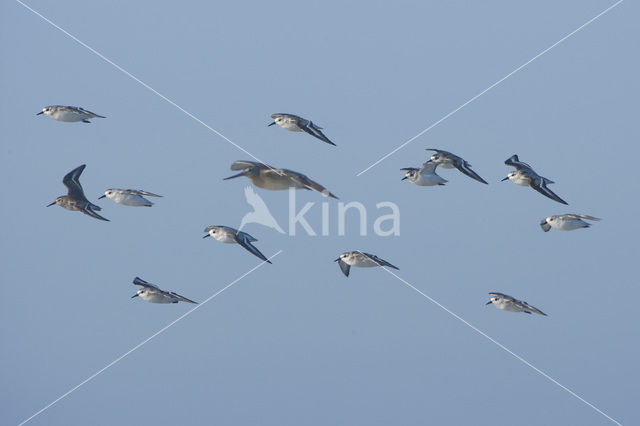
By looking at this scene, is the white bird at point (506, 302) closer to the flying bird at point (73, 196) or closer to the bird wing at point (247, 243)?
the bird wing at point (247, 243)

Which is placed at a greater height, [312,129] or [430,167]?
[430,167]

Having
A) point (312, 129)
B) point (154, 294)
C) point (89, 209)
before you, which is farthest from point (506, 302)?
point (89, 209)

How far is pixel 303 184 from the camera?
38.8m

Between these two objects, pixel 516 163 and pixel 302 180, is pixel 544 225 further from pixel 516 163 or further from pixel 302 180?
pixel 302 180

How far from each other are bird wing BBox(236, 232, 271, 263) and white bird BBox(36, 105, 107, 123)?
7852 millimetres

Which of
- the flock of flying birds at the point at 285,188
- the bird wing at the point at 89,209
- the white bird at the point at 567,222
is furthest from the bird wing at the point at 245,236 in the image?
the white bird at the point at 567,222

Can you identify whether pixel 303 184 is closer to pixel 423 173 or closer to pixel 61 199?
pixel 423 173

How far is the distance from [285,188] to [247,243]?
2.99 metres

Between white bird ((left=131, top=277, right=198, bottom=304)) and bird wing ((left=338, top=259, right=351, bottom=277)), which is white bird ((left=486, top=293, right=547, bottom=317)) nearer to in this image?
bird wing ((left=338, top=259, right=351, bottom=277))

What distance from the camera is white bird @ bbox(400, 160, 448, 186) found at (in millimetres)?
47875

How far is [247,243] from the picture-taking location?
42.3 metres

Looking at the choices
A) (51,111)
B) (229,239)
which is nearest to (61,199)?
(51,111)

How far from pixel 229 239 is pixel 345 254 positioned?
6556 mm

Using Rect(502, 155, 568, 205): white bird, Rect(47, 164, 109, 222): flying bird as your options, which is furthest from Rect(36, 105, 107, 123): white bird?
Rect(502, 155, 568, 205): white bird
